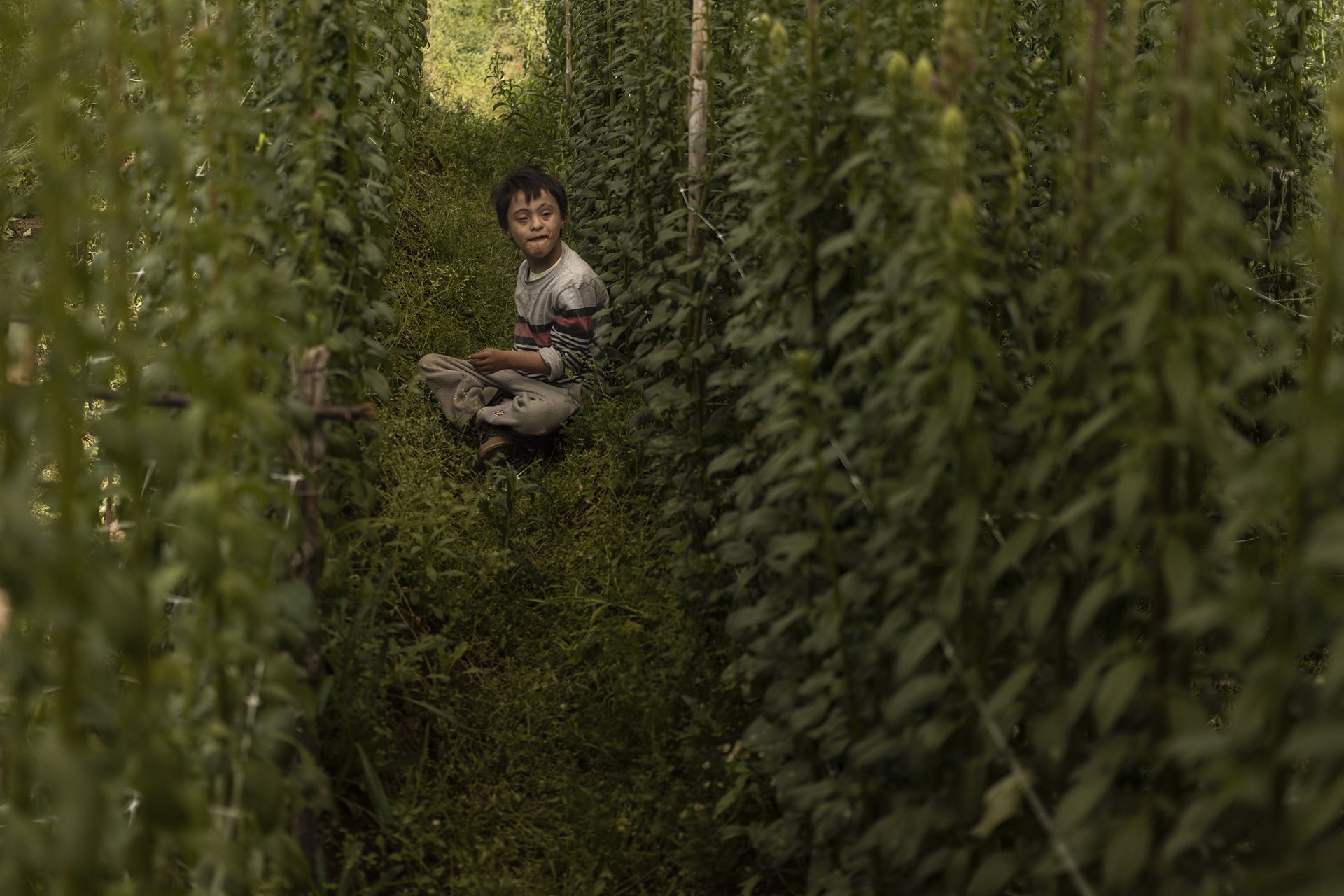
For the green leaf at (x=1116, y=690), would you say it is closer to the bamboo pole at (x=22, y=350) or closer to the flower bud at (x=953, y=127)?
the flower bud at (x=953, y=127)

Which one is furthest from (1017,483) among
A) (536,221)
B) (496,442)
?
(536,221)

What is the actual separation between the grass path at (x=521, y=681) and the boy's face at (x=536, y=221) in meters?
0.76

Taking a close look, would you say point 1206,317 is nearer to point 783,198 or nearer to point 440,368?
point 783,198

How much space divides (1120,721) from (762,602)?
41.9 inches

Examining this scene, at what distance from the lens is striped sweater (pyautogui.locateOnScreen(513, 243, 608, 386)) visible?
231 inches

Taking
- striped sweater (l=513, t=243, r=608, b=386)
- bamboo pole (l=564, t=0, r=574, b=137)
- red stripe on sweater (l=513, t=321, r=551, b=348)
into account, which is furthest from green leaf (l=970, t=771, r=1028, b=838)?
bamboo pole (l=564, t=0, r=574, b=137)

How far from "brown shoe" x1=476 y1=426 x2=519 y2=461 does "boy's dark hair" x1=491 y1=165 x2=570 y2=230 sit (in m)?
1.01

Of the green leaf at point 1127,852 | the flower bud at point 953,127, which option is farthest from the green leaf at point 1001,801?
the flower bud at point 953,127

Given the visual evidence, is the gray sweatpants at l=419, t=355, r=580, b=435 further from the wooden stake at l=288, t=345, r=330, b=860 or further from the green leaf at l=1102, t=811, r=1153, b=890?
the green leaf at l=1102, t=811, r=1153, b=890

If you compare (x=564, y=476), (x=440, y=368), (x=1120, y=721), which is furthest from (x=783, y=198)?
(x=440, y=368)

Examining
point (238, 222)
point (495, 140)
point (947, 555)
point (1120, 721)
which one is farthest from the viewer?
point (495, 140)

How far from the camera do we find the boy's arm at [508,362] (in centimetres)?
582

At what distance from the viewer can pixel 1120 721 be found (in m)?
2.05

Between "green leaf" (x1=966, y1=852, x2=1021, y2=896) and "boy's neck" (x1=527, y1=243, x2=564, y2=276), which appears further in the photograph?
"boy's neck" (x1=527, y1=243, x2=564, y2=276)
